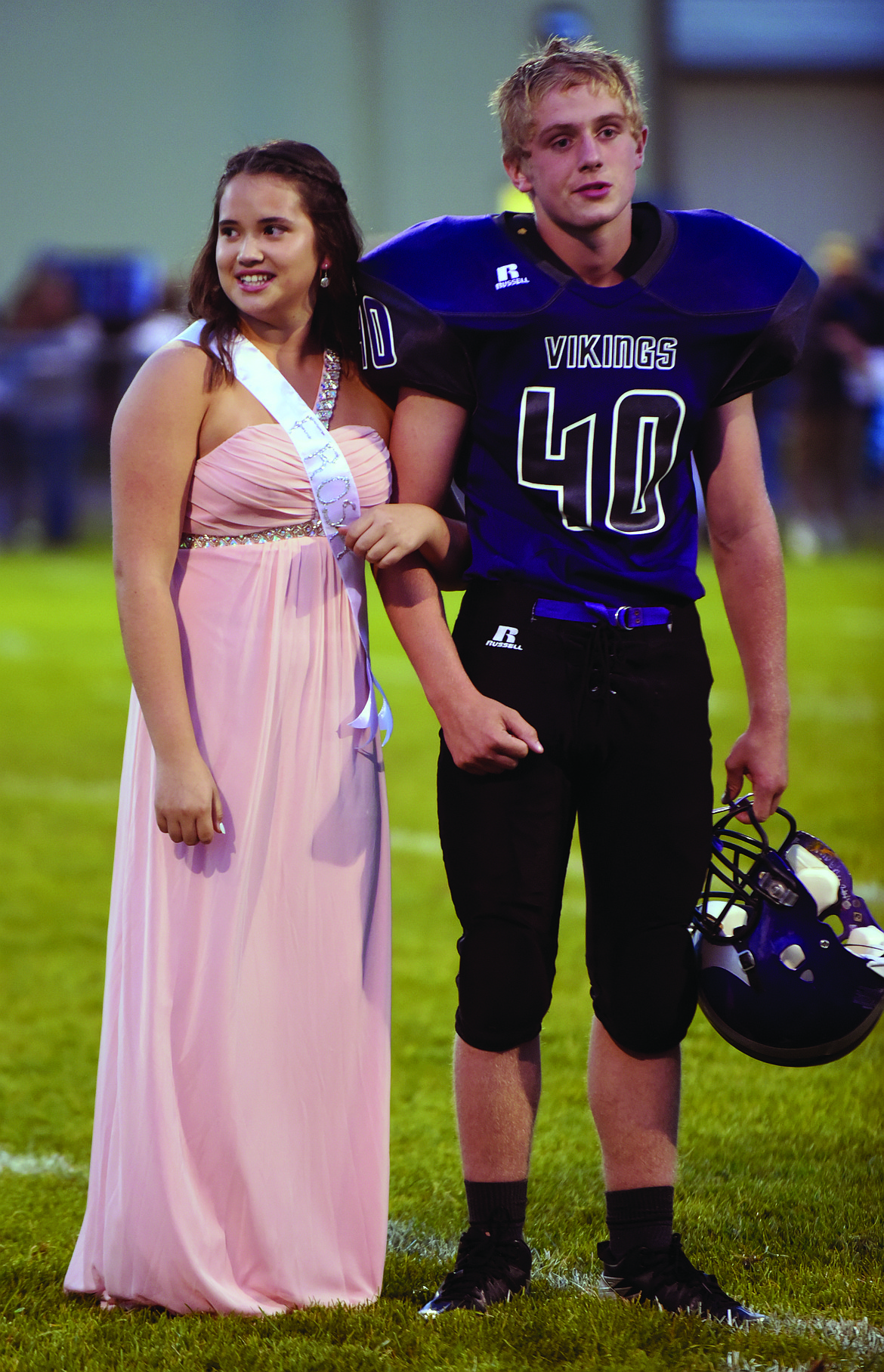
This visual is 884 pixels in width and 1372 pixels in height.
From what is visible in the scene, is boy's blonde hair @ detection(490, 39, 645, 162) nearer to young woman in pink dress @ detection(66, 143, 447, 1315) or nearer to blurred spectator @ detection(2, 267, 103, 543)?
young woman in pink dress @ detection(66, 143, 447, 1315)

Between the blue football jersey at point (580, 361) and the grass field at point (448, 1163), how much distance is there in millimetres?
384

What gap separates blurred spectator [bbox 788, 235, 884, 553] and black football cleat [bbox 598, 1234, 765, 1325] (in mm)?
11108

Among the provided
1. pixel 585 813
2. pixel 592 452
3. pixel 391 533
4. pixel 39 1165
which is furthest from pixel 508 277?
pixel 39 1165

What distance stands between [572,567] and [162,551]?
581mm

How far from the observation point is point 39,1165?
3268 mm

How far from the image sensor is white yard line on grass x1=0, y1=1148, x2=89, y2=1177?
3.22 meters

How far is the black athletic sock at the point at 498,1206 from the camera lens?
2432 mm

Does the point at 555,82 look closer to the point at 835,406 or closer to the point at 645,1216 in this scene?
the point at 645,1216

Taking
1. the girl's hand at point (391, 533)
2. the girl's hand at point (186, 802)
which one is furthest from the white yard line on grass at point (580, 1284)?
the girl's hand at point (391, 533)

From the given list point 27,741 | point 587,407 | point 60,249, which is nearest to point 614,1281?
point 587,407

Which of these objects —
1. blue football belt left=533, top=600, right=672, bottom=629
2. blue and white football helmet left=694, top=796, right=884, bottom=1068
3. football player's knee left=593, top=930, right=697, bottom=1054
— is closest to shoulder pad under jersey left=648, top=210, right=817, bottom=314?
blue football belt left=533, top=600, right=672, bottom=629

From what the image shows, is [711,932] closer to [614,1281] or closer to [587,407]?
[614,1281]

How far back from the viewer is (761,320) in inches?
92.1

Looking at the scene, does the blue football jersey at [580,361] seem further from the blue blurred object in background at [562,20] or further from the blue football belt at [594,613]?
the blue blurred object in background at [562,20]
